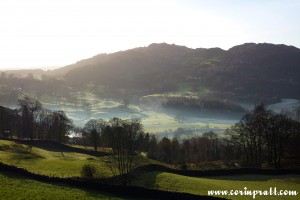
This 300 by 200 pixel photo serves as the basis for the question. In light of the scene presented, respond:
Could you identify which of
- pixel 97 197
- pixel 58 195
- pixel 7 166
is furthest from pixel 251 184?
pixel 7 166

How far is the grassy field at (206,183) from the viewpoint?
5938 centimetres

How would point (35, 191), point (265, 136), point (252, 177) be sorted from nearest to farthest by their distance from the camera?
point (35, 191), point (252, 177), point (265, 136)

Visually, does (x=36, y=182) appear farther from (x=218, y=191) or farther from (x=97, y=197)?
(x=218, y=191)

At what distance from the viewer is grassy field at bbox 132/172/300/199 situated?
59375 millimetres

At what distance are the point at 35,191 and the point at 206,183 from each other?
32.1 meters

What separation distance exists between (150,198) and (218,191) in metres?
A: 12.9

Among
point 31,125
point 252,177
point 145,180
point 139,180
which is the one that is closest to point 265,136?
point 252,177

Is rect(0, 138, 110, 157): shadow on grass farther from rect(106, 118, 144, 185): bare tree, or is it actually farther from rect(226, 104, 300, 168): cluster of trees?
rect(226, 104, 300, 168): cluster of trees

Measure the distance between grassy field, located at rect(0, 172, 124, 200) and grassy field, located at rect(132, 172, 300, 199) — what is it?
42.9 feet

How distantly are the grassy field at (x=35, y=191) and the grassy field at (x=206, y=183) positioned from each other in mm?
13091

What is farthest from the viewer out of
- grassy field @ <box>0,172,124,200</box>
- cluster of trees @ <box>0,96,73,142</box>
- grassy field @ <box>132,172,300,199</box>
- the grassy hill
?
cluster of trees @ <box>0,96,73,142</box>

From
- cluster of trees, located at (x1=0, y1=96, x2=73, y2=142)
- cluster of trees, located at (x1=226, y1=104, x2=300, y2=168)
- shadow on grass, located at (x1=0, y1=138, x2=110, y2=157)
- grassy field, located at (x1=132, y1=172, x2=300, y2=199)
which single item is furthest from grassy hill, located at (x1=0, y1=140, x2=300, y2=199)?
cluster of trees, located at (x1=0, y1=96, x2=73, y2=142)

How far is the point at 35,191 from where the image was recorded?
45.9 m

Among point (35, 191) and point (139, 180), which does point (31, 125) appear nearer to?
point (139, 180)
